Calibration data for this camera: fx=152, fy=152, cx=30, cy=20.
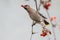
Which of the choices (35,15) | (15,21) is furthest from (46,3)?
(15,21)

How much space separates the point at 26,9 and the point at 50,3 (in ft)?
0.84

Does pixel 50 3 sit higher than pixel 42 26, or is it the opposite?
pixel 50 3

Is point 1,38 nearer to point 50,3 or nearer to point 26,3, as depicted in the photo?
point 26,3

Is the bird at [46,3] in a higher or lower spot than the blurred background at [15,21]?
higher

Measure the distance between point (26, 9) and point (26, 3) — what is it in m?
0.06

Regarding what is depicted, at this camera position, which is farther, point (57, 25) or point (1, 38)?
point (57, 25)

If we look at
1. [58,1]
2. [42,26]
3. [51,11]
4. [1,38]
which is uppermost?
[58,1]

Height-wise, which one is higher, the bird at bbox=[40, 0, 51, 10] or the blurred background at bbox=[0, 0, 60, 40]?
the bird at bbox=[40, 0, 51, 10]

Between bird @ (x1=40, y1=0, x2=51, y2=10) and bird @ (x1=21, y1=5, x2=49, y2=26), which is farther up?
bird @ (x1=40, y1=0, x2=51, y2=10)

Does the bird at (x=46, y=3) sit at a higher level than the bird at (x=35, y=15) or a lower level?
higher

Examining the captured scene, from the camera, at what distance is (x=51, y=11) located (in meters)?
1.55

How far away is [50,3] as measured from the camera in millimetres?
1557

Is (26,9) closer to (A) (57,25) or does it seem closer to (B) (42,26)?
(B) (42,26)

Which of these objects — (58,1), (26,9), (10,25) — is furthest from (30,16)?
(58,1)
